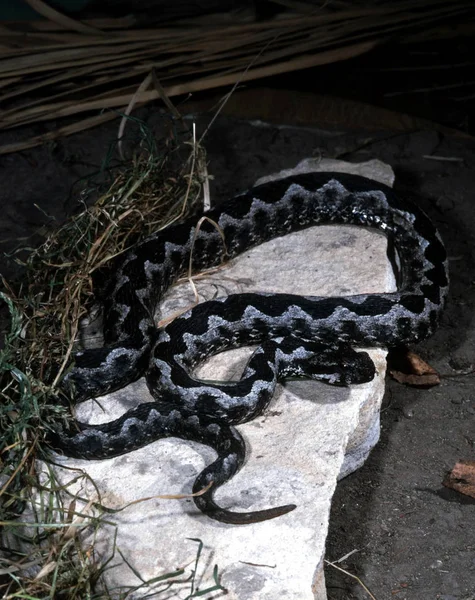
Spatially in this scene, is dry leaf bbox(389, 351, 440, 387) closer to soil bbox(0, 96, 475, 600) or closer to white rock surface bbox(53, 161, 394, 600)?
soil bbox(0, 96, 475, 600)

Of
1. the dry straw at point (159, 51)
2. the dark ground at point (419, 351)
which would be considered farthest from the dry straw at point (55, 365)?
the dry straw at point (159, 51)

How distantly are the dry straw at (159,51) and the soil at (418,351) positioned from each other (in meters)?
0.33

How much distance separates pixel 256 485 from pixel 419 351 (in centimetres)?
241

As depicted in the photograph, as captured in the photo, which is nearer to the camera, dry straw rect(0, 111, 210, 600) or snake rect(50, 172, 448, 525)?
dry straw rect(0, 111, 210, 600)

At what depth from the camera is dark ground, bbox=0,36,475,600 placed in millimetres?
5211

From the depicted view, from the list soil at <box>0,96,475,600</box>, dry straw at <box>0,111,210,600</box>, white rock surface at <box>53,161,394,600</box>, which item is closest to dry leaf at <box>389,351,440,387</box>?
soil at <box>0,96,475,600</box>

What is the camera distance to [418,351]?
6.92 m

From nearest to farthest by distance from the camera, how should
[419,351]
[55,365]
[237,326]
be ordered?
[55,365] < [237,326] < [419,351]

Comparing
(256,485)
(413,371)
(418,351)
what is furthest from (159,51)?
(256,485)

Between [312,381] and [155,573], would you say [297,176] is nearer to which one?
[312,381]

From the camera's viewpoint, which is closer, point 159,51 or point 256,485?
point 256,485

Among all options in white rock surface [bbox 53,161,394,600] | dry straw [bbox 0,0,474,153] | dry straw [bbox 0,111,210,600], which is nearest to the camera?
white rock surface [bbox 53,161,394,600]

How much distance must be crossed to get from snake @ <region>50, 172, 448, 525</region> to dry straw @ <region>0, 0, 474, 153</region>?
224 cm

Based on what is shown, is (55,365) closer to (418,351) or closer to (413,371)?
(413,371)
